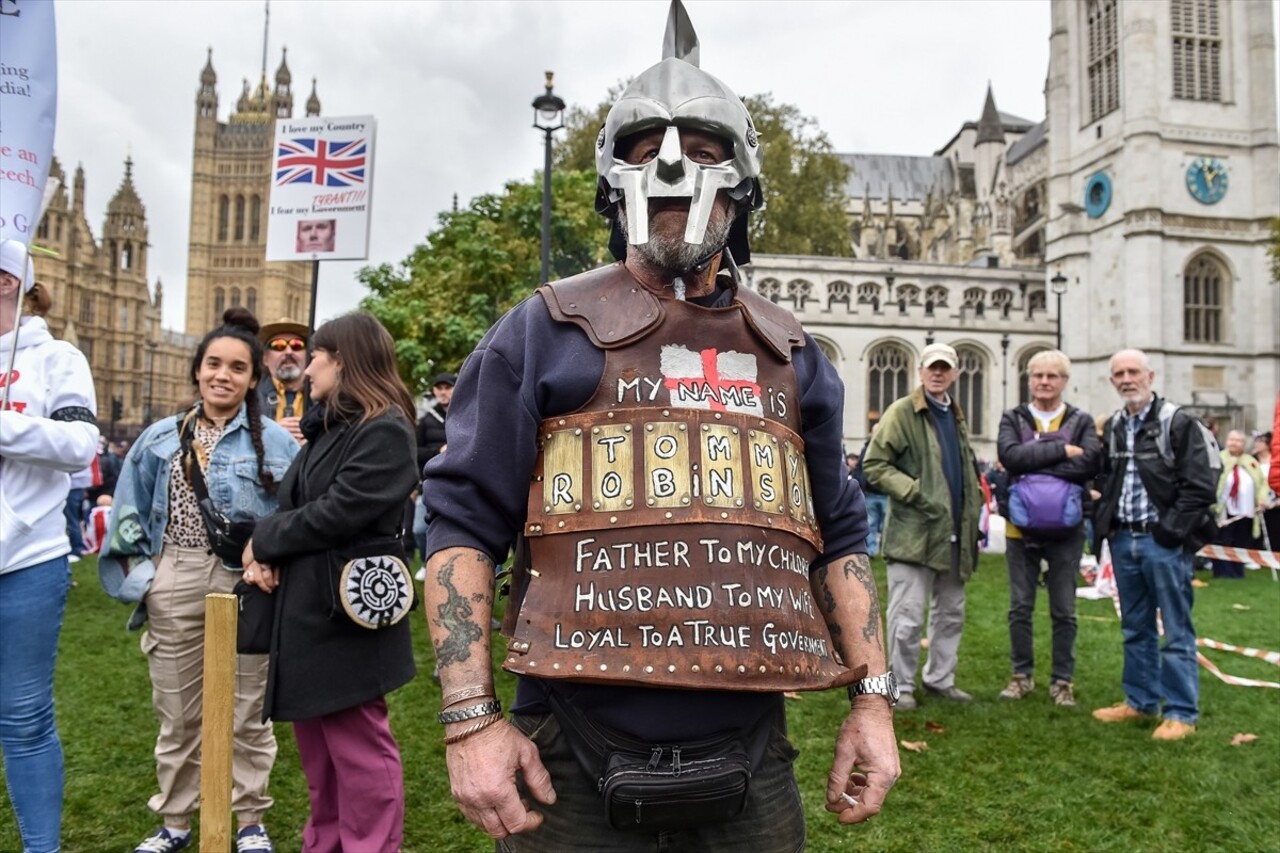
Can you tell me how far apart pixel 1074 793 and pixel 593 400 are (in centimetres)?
414

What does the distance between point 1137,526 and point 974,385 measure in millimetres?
46895

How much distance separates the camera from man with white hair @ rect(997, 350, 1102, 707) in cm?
635

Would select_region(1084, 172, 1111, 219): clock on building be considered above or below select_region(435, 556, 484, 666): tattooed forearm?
above

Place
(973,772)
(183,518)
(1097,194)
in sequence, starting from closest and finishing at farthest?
1. (183,518)
2. (973,772)
3. (1097,194)

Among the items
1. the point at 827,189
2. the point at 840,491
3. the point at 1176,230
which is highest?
the point at 827,189

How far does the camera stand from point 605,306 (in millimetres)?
1974

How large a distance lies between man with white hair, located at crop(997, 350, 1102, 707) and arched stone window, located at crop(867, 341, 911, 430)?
44.0 meters

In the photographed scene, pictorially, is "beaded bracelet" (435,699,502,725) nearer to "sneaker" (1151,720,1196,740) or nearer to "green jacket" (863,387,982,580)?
"green jacket" (863,387,982,580)

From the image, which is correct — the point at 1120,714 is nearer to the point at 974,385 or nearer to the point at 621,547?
the point at 621,547

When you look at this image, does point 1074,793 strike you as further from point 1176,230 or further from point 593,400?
point 1176,230

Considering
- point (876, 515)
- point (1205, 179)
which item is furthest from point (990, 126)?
point (876, 515)

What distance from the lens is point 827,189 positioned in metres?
50.2

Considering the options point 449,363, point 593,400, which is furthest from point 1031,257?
point 593,400

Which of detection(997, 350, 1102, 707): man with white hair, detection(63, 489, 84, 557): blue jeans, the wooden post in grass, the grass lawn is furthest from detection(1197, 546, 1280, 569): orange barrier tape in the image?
detection(63, 489, 84, 557): blue jeans
